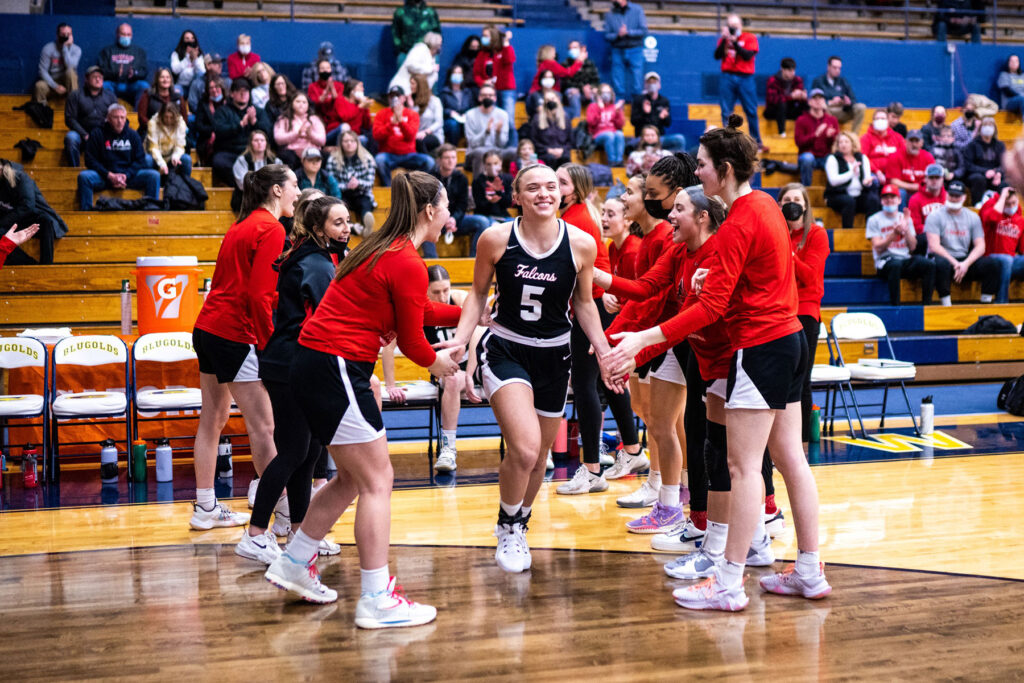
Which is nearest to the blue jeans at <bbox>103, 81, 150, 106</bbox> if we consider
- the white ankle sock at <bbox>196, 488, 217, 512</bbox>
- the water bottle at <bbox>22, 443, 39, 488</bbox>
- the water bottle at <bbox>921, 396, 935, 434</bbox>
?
the water bottle at <bbox>22, 443, 39, 488</bbox>

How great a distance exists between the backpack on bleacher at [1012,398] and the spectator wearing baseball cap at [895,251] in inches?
103

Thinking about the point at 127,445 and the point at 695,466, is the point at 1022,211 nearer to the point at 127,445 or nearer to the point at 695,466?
the point at 695,466

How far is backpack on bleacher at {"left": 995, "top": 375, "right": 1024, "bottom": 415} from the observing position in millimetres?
8703

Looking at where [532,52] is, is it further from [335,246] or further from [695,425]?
[695,425]

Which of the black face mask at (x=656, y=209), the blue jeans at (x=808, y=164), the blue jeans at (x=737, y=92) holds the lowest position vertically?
the black face mask at (x=656, y=209)

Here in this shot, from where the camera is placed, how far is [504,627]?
149 inches

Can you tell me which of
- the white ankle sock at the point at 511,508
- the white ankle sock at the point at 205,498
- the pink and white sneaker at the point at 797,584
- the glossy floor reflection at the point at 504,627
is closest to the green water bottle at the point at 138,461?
the white ankle sock at the point at 205,498

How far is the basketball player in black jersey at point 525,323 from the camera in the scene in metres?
4.36

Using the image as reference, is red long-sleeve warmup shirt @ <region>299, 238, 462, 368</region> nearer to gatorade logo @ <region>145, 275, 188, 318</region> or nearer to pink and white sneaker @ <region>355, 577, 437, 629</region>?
pink and white sneaker @ <region>355, 577, 437, 629</region>

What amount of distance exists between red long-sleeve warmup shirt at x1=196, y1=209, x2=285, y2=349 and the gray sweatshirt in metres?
8.39

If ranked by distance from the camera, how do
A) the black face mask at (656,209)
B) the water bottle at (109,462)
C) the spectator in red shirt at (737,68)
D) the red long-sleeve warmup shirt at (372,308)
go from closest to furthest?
→ the red long-sleeve warmup shirt at (372,308) → the black face mask at (656,209) → the water bottle at (109,462) → the spectator in red shirt at (737,68)

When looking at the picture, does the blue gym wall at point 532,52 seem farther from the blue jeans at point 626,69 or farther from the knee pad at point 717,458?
the knee pad at point 717,458

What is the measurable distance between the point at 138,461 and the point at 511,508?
3205 millimetres

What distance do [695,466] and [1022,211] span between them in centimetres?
958
